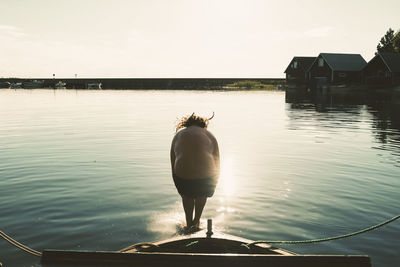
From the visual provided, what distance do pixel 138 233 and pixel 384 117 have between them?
87.4ft

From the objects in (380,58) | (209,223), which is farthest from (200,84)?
(209,223)

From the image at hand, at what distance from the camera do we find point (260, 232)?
7090mm

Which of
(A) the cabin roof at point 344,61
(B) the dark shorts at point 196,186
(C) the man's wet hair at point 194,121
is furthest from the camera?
(A) the cabin roof at point 344,61

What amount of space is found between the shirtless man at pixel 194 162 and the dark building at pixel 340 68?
78.6 meters

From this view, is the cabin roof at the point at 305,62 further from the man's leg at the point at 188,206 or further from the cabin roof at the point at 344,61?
the man's leg at the point at 188,206

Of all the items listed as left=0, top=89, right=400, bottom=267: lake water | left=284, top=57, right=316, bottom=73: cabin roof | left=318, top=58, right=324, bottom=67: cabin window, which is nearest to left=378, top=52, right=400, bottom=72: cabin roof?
left=318, top=58, right=324, bottom=67: cabin window

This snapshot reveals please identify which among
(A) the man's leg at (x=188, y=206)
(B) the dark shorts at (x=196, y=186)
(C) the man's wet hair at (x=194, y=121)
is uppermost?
(C) the man's wet hair at (x=194, y=121)

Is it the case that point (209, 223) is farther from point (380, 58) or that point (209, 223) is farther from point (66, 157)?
point (380, 58)

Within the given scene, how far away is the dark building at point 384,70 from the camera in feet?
215

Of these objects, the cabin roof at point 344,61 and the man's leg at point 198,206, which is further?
the cabin roof at point 344,61

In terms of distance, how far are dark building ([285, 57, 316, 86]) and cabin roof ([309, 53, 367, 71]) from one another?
34.8ft

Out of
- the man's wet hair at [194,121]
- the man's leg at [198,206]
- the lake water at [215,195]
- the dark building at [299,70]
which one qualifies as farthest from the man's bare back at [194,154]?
the dark building at [299,70]

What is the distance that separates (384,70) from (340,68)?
38.6 ft

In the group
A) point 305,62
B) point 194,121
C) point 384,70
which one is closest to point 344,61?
point 305,62
